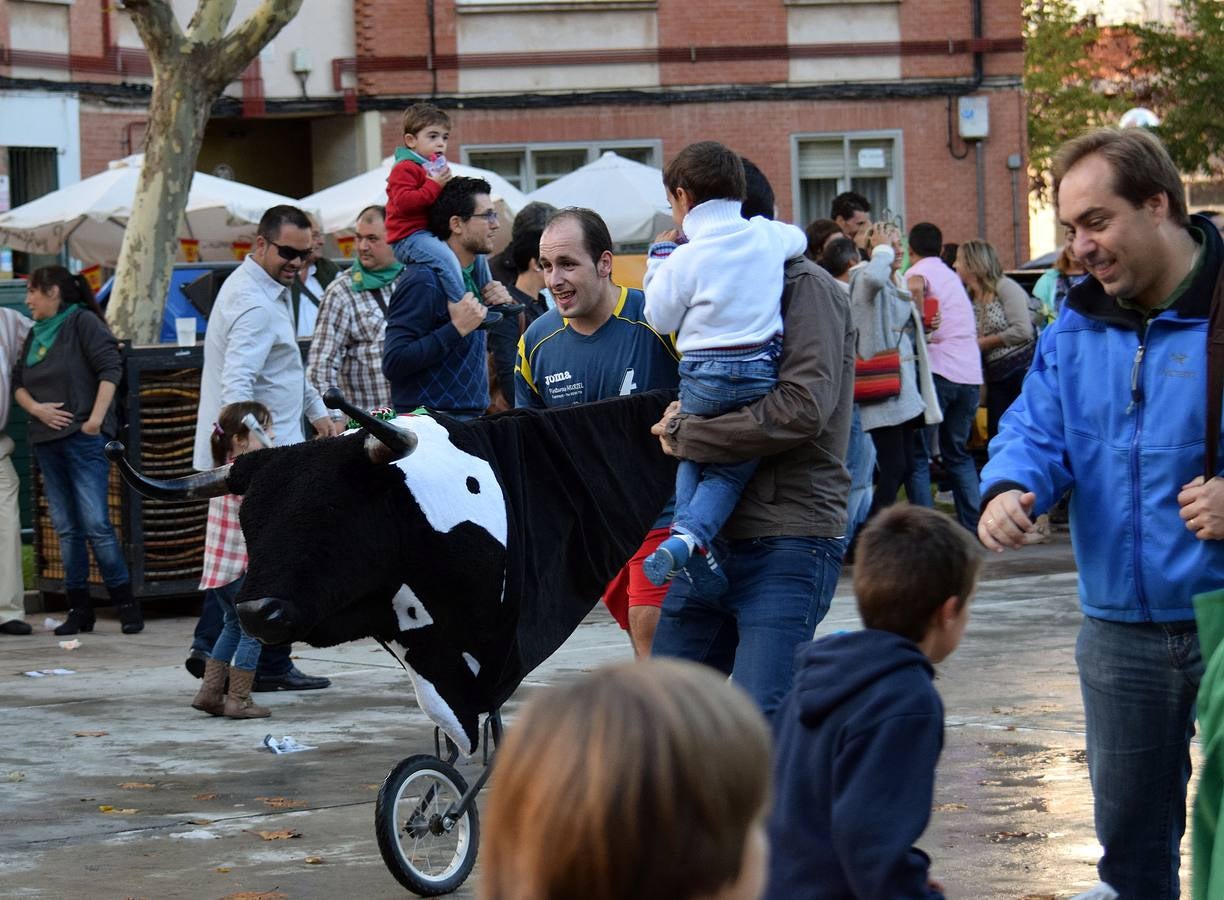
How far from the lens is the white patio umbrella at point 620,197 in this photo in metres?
21.2

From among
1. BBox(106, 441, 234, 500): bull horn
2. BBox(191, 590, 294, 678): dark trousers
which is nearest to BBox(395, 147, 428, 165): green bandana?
BBox(191, 590, 294, 678): dark trousers

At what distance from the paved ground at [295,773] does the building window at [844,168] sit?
19.0 meters

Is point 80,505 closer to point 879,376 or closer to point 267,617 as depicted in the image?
point 879,376

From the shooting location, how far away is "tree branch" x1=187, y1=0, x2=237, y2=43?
16.6 metres

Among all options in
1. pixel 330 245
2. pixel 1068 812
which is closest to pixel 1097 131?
pixel 1068 812

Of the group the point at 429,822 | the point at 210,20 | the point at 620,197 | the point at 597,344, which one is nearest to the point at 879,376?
the point at 210,20

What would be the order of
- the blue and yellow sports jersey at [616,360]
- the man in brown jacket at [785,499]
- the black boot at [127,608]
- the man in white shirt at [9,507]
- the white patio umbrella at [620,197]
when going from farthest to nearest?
the white patio umbrella at [620,197]
the man in white shirt at [9,507]
the black boot at [127,608]
the blue and yellow sports jersey at [616,360]
the man in brown jacket at [785,499]

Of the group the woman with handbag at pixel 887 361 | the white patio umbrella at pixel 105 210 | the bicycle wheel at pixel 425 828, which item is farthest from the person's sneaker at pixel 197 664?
the white patio umbrella at pixel 105 210

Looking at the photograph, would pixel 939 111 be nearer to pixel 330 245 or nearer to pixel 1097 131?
pixel 330 245

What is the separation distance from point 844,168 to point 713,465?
82.3 ft

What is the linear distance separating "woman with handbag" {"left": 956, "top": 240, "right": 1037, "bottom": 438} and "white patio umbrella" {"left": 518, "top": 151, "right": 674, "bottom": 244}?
5575 mm

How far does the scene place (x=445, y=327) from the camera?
25.9 ft

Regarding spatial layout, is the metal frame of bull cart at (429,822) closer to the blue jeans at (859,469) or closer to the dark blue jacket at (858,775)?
the dark blue jacket at (858,775)

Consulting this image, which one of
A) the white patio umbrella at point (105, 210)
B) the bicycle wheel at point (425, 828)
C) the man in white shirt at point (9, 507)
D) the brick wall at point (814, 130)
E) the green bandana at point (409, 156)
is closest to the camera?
the bicycle wheel at point (425, 828)
